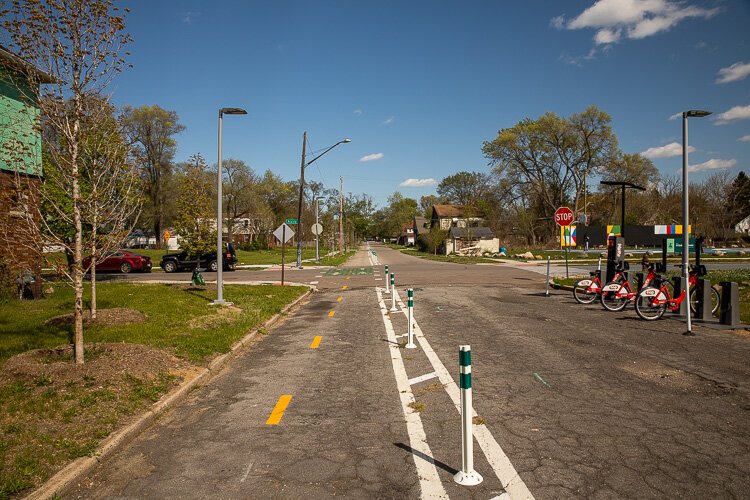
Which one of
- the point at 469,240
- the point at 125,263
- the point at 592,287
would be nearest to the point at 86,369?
the point at 592,287

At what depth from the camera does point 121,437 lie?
466 centimetres

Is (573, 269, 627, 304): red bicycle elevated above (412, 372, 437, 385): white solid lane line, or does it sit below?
above

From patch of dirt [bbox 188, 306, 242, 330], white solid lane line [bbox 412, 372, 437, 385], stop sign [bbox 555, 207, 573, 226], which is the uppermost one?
stop sign [bbox 555, 207, 573, 226]

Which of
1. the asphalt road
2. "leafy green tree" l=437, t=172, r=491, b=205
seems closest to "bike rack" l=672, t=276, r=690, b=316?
the asphalt road

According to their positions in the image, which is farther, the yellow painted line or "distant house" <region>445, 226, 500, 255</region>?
"distant house" <region>445, 226, 500, 255</region>

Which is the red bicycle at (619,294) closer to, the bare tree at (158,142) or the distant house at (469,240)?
the distant house at (469,240)

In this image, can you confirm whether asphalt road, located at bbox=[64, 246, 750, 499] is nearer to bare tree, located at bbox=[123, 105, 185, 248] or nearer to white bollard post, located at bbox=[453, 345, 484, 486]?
white bollard post, located at bbox=[453, 345, 484, 486]

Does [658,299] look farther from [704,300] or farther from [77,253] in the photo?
[77,253]

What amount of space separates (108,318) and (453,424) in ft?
27.6

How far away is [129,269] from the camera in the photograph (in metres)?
30.5

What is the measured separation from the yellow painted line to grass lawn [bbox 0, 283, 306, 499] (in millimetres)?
1471

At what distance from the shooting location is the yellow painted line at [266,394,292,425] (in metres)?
5.15

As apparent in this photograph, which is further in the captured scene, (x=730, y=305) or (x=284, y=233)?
(x=284, y=233)

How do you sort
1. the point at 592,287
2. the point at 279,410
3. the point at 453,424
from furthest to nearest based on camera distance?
the point at 592,287 < the point at 279,410 < the point at 453,424
